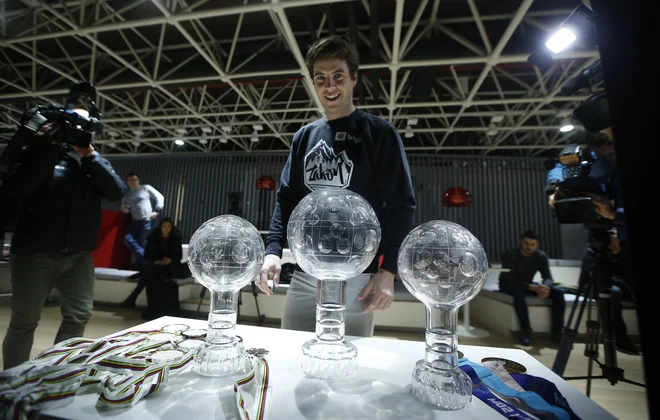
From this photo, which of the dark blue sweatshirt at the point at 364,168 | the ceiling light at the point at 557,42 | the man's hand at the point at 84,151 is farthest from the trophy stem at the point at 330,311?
the ceiling light at the point at 557,42

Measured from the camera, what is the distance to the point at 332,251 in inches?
24.2

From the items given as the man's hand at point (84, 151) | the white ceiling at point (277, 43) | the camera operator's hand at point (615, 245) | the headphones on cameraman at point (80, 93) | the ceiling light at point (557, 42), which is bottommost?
the camera operator's hand at point (615, 245)

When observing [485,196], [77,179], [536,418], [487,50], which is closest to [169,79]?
[77,179]

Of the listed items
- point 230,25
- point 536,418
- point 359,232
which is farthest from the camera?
point 230,25

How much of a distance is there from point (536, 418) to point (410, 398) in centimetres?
19

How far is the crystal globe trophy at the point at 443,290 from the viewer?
53 centimetres

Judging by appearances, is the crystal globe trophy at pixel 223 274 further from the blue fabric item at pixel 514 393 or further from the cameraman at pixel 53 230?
the cameraman at pixel 53 230

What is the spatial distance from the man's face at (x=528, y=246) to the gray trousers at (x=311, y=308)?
3.87 m

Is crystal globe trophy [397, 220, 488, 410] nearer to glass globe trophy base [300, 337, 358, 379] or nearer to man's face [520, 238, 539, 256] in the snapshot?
glass globe trophy base [300, 337, 358, 379]

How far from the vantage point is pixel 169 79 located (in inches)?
214

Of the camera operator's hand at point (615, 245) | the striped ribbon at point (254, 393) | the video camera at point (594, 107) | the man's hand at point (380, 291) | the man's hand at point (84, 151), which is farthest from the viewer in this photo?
the camera operator's hand at point (615, 245)

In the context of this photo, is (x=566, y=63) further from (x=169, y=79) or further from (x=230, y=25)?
(x=169, y=79)

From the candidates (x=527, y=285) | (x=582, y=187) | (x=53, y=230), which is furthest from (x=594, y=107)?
(x=527, y=285)

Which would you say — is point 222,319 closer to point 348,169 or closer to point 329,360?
point 329,360
